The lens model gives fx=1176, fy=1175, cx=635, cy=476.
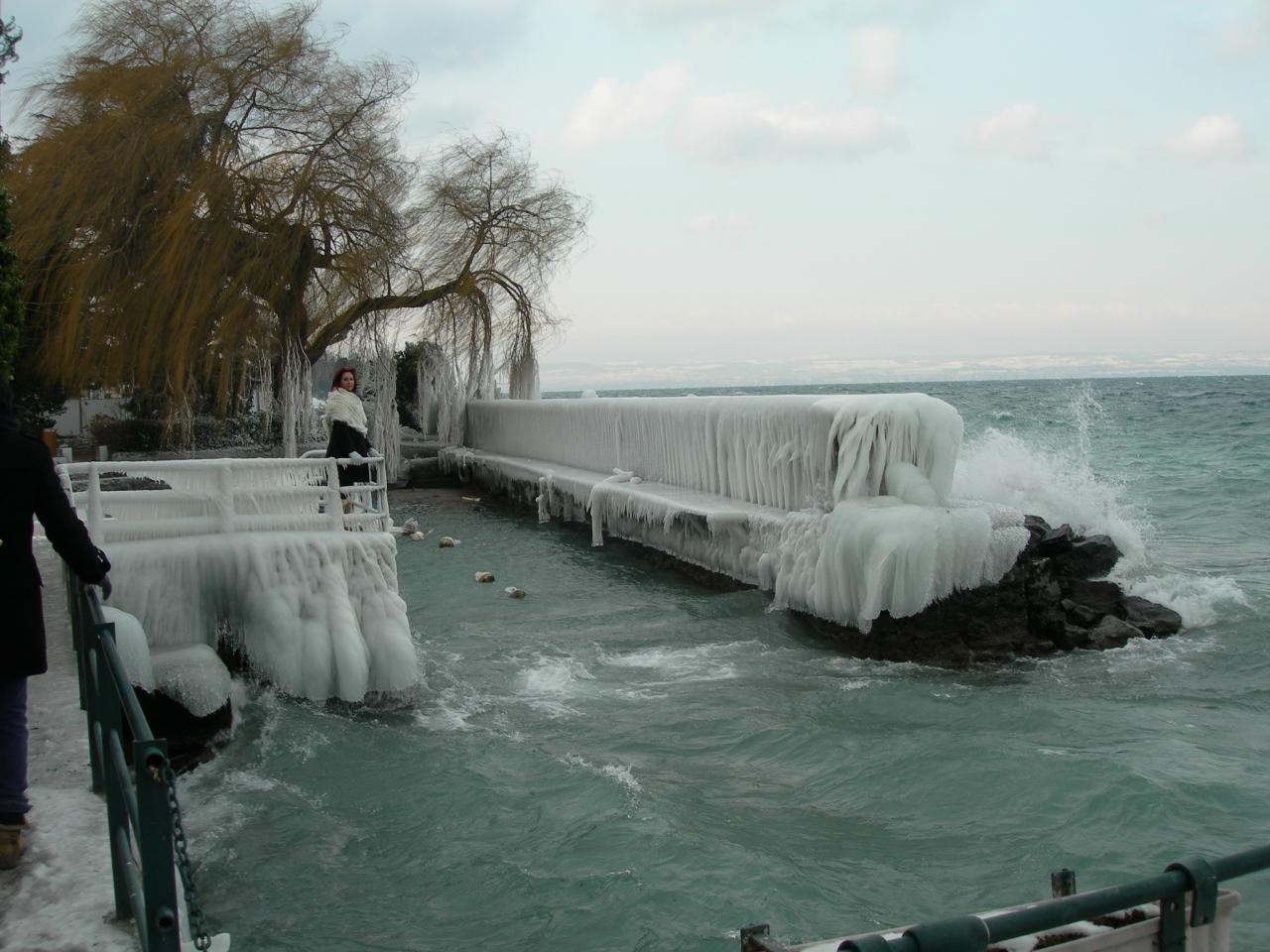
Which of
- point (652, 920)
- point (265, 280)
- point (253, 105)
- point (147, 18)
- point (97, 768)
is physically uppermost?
point (147, 18)

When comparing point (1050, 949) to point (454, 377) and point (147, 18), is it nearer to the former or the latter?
point (147, 18)

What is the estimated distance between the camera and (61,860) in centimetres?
441

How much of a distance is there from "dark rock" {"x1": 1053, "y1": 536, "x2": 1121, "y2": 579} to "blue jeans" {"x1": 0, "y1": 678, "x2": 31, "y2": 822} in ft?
31.4

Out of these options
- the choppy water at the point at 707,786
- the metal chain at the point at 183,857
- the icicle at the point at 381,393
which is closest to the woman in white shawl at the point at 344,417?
the choppy water at the point at 707,786

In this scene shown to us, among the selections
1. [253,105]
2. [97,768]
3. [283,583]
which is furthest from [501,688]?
[253,105]

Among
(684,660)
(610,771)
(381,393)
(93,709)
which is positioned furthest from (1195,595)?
(381,393)

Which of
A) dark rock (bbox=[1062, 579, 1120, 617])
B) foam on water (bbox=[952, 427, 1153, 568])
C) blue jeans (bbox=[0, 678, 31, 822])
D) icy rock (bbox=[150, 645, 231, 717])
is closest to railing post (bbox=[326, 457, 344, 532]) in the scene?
icy rock (bbox=[150, 645, 231, 717])

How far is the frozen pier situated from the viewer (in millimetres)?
7941

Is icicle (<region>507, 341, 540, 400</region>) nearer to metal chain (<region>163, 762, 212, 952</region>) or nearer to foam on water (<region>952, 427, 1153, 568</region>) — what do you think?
foam on water (<region>952, 427, 1153, 568</region>)

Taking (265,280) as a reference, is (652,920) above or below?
below

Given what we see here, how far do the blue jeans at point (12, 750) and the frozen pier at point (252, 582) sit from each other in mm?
3194

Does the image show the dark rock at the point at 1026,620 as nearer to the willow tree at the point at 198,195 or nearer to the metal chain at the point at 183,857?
the metal chain at the point at 183,857

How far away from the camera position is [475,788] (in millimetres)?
7090

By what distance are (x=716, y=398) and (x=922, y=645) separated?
573 cm
